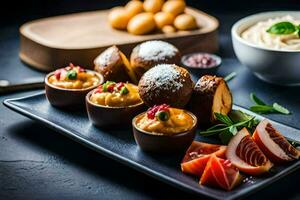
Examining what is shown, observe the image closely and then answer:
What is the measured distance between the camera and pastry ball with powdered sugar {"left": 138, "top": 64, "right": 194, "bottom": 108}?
8.20 ft

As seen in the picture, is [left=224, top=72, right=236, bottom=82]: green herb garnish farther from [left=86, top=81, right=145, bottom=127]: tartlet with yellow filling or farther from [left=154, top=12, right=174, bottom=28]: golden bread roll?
A: [left=86, top=81, right=145, bottom=127]: tartlet with yellow filling

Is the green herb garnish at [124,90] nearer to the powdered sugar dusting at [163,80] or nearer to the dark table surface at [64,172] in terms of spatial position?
the powdered sugar dusting at [163,80]

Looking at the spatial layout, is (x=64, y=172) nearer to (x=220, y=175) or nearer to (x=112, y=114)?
(x=112, y=114)

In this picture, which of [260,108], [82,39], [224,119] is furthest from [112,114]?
[82,39]

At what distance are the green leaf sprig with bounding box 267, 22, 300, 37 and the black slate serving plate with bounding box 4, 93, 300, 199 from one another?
51cm

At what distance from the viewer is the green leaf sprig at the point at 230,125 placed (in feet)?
7.86

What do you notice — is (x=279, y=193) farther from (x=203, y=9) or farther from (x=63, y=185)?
(x=203, y=9)

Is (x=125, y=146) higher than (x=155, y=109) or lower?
lower

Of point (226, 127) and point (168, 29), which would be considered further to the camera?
point (168, 29)

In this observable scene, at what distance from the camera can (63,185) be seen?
87.8 inches

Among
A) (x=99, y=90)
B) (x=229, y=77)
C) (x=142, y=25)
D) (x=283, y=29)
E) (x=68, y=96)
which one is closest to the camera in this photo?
(x=99, y=90)

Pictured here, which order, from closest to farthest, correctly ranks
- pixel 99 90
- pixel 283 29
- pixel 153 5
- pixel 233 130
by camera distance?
1. pixel 233 130
2. pixel 99 90
3. pixel 283 29
4. pixel 153 5

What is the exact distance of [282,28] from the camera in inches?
120

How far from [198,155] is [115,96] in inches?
18.1
